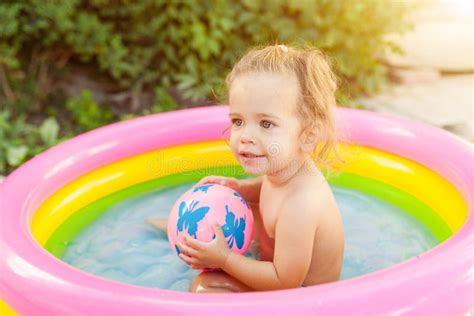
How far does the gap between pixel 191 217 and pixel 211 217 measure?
0.27 ft

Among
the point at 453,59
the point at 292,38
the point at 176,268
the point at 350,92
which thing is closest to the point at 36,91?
the point at 292,38

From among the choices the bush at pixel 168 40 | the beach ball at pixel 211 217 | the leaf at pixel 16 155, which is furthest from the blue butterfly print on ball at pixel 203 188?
the bush at pixel 168 40

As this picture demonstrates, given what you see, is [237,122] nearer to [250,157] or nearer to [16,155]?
[250,157]

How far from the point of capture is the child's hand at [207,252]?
227cm

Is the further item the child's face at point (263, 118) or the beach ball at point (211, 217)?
the beach ball at point (211, 217)

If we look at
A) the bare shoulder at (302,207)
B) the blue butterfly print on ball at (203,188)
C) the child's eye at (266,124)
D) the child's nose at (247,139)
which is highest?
the child's eye at (266,124)

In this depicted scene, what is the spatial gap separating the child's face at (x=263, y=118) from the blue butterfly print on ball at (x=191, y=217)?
1.03ft

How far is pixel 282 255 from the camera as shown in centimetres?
221

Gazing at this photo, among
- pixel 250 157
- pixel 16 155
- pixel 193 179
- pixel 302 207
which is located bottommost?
pixel 16 155

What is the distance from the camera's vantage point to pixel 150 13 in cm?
524

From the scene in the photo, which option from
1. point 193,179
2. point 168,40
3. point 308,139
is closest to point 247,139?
point 308,139

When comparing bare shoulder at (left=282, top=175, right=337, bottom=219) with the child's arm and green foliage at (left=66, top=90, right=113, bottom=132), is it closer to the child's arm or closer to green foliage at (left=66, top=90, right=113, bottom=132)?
the child's arm

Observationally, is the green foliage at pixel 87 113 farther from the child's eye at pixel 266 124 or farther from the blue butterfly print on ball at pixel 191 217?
the child's eye at pixel 266 124

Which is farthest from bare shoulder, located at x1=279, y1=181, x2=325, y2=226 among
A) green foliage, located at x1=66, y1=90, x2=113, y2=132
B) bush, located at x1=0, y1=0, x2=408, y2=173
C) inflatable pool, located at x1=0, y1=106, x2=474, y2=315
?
green foliage, located at x1=66, y1=90, x2=113, y2=132
